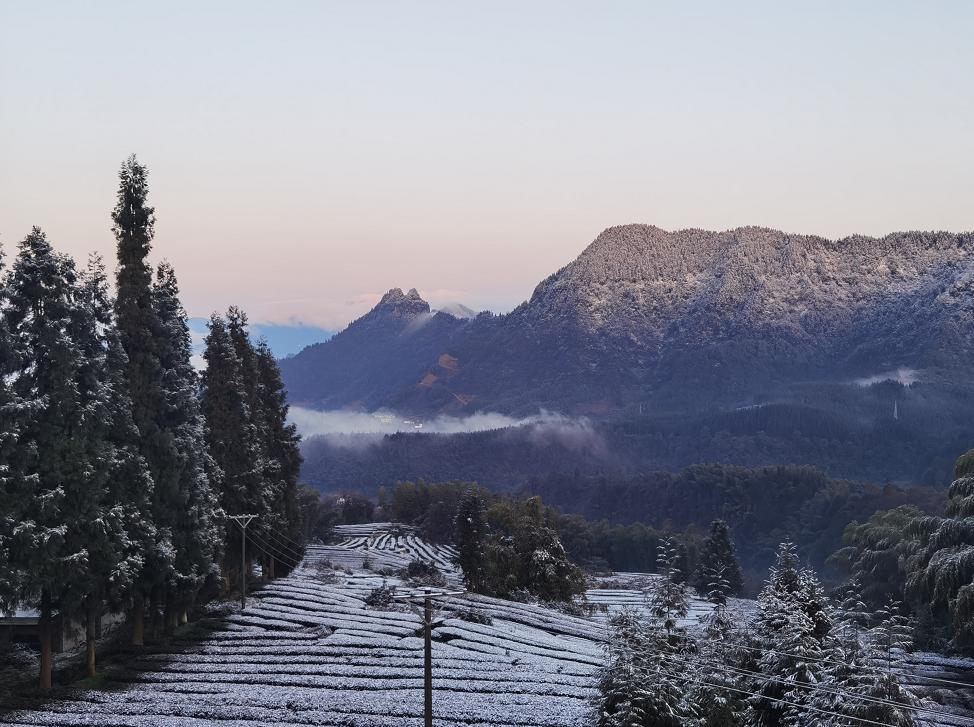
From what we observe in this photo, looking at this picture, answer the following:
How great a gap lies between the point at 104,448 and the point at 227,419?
21.4 metres

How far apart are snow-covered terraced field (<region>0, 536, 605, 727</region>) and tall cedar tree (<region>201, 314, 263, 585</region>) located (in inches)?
288

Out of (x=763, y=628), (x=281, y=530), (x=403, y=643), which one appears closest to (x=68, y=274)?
(x=403, y=643)

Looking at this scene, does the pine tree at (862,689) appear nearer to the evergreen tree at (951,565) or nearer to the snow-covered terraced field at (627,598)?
the evergreen tree at (951,565)

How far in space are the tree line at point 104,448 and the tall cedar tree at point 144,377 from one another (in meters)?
0.06

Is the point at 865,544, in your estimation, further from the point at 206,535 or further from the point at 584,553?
the point at 584,553

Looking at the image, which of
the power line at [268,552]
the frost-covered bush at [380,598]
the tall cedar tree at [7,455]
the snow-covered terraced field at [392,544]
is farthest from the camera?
the snow-covered terraced field at [392,544]

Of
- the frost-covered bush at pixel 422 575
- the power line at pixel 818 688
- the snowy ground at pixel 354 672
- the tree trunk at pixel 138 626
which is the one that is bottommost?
the frost-covered bush at pixel 422 575

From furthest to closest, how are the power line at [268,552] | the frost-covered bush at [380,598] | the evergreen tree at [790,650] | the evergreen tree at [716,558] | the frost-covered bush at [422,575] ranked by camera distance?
1. the evergreen tree at [716,558]
2. the frost-covered bush at [422,575]
3. the power line at [268,552]
4. the frost-covered bush at [380,598]
5. the evergreen tree at [790,650]

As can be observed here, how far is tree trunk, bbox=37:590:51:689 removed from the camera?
46.0m

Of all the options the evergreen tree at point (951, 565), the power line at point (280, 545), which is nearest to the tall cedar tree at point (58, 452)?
the power line at point (280, 545)

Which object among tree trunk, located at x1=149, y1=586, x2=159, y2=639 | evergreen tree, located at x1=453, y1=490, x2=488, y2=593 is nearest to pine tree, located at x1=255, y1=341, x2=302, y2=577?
evergreen tree, located at x1=453, y1=490, x2=488, y2=593

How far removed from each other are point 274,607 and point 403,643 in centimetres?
1373

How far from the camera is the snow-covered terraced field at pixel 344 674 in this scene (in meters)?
44.8

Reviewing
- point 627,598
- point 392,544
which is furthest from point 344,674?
point 392,544
